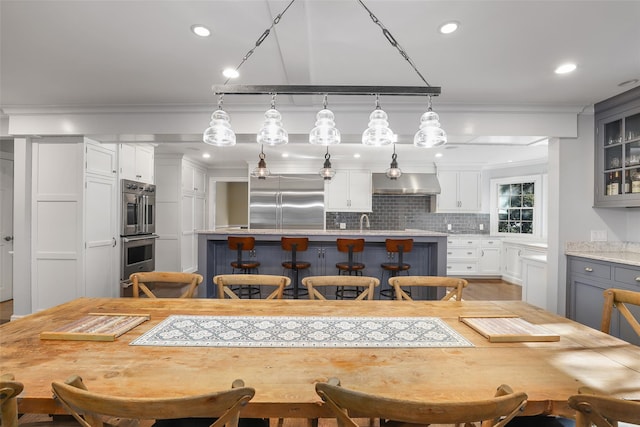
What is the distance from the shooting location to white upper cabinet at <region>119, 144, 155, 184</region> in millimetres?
4195

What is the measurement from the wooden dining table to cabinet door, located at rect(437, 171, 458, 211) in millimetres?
5164

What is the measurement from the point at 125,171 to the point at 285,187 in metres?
2.90

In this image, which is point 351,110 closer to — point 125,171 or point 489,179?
point 125,171

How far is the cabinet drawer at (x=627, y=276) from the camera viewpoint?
2445mm

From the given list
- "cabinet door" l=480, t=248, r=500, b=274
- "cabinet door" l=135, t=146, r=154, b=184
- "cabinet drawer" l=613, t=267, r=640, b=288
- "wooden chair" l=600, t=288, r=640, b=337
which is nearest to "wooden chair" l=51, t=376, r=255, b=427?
"wooden chair" l=600, t=288, r=640, b=337

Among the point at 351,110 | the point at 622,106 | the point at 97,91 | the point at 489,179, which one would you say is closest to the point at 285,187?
the point at 351,110

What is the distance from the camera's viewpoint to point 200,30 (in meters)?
1.96

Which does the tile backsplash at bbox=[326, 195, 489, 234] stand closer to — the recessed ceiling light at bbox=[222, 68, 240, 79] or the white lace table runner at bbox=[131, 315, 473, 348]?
the recessed ceiling light at bbox=[222, 68, 240, 79]

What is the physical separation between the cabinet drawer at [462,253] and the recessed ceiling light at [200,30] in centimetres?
565

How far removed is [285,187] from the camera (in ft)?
20.8

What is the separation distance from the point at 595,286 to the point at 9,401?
13.0 feet

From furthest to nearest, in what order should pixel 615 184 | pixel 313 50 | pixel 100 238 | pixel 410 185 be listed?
1. pixel 410 185
2. pixel 100 238
3. pixel 615 184
4. pixel 313 50

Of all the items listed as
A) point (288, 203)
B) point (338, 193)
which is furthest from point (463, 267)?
point (288, 203)

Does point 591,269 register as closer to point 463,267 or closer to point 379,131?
point 379,131
